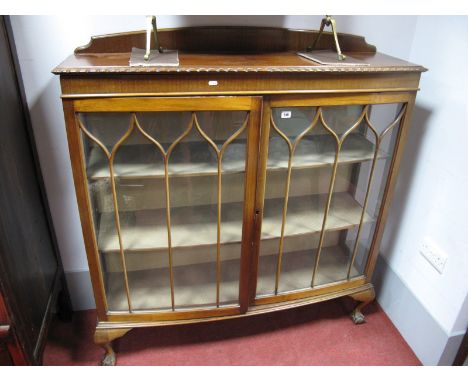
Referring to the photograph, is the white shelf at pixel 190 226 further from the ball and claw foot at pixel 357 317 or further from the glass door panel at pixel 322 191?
the ball and claw foot at pixel 357 317

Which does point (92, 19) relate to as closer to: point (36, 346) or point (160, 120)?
point (160, 120)

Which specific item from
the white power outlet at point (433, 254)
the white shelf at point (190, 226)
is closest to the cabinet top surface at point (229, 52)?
the white shelf at point (190, 226)

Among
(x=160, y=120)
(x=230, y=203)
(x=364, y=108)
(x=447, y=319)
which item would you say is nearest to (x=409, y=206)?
(x=447, y=319)

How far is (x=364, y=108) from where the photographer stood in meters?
0.95

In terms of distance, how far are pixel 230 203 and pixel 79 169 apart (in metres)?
0.40

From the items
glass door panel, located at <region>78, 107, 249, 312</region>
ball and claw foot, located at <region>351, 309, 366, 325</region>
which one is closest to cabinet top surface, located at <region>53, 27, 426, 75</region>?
glass door panel, located at <region>78, 107, 249, 312</region>

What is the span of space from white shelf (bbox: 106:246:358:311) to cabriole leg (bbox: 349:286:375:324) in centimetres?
22

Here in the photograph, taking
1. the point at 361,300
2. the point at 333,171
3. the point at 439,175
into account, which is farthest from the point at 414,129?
the point at 361,300

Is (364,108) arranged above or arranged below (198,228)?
above

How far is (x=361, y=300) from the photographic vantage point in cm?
130

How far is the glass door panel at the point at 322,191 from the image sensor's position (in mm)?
955

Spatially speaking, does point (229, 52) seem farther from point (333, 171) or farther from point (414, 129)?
point (414, 129)

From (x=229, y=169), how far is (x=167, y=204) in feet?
0.64

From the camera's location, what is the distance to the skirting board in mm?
1154
